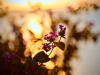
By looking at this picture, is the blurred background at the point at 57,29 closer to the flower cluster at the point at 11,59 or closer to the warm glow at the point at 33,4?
the warm glow at the point at 33,4

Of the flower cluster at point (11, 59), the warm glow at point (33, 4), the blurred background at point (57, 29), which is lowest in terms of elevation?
the flower cluster at point (11, 59)

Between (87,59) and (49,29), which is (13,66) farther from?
(87,59)

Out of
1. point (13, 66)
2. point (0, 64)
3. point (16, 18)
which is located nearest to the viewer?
point (13, 66)

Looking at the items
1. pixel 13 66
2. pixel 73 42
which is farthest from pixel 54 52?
pixel 13 66

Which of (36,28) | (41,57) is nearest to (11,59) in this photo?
(41,57)

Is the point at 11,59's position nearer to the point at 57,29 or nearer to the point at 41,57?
the point at 41,57

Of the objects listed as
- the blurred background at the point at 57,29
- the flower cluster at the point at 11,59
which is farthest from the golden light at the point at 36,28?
the flower cluster at the point at 11,59
